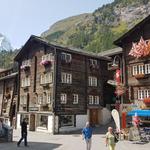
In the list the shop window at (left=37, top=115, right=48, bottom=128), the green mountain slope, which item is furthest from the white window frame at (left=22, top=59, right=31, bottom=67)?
the green mountain slope

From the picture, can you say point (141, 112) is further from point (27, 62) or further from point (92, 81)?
point (27, 62)

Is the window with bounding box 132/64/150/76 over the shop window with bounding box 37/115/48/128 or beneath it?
over

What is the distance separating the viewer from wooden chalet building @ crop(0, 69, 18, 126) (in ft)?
157

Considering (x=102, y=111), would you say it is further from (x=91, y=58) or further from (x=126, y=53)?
(x=126, y=53)

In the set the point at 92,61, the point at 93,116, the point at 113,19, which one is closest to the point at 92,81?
the point at 92,61

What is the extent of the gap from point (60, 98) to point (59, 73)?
328 centimetres

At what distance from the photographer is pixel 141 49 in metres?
31.5

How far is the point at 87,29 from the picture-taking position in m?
174

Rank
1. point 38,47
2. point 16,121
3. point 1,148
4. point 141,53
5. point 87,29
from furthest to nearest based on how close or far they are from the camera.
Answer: point 87,29
point 16,121
point 38,47
point 141,53
point 1,148

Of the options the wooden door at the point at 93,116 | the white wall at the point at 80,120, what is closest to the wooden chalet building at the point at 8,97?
the white wall at the point at 80,120

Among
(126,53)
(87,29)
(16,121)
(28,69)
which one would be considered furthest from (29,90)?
(87,29)

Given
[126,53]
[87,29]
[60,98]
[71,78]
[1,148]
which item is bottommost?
[1,148]

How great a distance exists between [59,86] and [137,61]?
10.6m

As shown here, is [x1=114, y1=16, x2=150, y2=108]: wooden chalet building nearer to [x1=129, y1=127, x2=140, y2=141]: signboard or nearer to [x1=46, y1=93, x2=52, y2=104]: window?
[x1=129, y1=127, x2=140, y2=141]: signboard
